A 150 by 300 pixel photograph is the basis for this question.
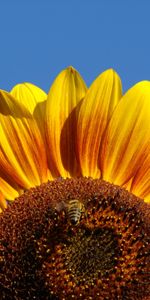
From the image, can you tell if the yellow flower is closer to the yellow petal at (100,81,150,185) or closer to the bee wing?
the yellow petal at (100,81,150,185)

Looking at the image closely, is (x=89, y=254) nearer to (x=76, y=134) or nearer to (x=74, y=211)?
(x=74, y=211)

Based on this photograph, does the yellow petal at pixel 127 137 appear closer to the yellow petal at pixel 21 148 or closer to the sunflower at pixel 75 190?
the sunflower at pixel 75 190

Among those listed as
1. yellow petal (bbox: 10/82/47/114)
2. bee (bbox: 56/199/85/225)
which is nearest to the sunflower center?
bee (bbox: 56/199/85/225)

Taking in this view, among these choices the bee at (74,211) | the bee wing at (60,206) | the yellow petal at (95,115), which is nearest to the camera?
the bee at (74,211)

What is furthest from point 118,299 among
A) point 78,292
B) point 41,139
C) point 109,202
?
point 41,139

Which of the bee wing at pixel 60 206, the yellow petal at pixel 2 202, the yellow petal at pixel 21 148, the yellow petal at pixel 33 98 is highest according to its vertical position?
the yellow petal at pixel 33 98

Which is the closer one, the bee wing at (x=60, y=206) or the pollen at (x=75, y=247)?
the pollen at (x=75, y=247)

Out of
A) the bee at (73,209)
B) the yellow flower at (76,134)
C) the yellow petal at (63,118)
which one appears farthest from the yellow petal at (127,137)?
the bee at (73,209)
